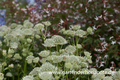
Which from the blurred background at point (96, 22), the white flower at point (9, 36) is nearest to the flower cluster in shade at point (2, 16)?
the blurred background at point (96, 22)

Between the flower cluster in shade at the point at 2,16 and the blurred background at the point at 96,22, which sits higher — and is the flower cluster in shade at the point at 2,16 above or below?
above

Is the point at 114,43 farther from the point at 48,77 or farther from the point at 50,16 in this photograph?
the point at 48,77

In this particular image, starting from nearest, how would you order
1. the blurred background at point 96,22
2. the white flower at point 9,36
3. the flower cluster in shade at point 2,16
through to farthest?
1. the white flower at point 9,36
2. the blurred background at point 96,22
3. the flower cluster in shade at point 2,16

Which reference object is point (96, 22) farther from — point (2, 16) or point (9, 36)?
point (2, 16)

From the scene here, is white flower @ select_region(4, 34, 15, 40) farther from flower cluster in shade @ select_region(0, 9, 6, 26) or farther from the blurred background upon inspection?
flower cluster in shade @ select_region(0, 9, 6, 26)

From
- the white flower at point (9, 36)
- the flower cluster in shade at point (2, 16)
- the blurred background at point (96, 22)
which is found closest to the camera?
the white flower at point (9, 36)

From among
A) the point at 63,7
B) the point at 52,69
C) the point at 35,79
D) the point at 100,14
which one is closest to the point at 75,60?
the point at 52,69

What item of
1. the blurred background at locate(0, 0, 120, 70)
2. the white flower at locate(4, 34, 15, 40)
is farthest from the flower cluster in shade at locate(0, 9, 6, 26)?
the white flower at locate(4, 34, 15, 40)

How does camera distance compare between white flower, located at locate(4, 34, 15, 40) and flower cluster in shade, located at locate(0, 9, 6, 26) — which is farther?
flower cluster in shade, located at locate(0, 9, 6, 26)

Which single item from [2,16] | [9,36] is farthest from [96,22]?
[2,16]

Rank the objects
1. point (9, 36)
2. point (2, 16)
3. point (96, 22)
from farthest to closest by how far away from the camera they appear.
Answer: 1. point (2, 16)
2. point (96, 22)
3. point (9, 36)

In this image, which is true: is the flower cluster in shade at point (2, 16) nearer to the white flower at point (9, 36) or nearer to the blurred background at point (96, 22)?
the blurred background at point (96, 22)

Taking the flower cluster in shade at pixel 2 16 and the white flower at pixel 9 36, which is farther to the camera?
the flower cluster in shade at pixel 2 16

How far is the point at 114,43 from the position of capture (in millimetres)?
1607
